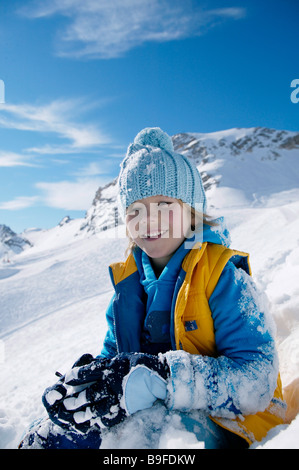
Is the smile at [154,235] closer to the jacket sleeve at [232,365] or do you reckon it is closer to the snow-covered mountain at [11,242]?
the jacket sleeve at [232,365]

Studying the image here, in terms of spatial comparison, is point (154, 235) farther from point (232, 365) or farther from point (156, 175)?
point (232, 365)

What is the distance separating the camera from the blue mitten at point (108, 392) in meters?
1.27

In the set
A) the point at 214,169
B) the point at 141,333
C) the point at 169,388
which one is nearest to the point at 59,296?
the point at 141,333

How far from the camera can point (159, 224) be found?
179 cm

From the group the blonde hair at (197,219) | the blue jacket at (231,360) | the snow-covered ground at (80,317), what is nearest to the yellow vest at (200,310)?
the blue jacket at (231,360)

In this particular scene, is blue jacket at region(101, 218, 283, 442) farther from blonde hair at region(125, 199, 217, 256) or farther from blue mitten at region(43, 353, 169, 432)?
blonde hair at region(125, 199, 217, 256)

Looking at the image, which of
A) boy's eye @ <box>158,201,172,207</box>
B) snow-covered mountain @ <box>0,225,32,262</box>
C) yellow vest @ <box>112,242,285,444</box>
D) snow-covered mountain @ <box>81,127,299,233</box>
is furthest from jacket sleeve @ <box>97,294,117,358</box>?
snow-covered mountain @ <box>0,225,32,262</box>

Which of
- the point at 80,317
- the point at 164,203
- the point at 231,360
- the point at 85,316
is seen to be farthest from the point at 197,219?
the point at 80,317

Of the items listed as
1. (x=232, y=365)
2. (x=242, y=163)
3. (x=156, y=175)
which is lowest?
(x=232, y=365)

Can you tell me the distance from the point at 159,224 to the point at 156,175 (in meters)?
0.34

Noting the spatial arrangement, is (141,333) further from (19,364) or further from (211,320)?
(19,364)

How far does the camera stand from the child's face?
1809 millimetres
